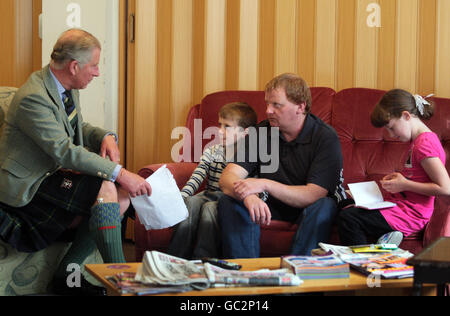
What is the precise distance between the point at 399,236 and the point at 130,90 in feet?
6.68

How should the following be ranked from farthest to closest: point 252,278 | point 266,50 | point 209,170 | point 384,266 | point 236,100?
1. point 266,50
2. point 236,100
3. point 209,170
4. point 384,266
5. point 252,278

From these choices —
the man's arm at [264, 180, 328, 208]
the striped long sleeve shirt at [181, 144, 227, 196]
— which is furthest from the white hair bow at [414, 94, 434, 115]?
the striped long sleeve shirt at [181, 144, 227, 196]

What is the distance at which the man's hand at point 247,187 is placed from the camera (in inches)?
94.8

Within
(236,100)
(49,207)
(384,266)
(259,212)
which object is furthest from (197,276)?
(236,100)

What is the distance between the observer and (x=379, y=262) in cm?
180

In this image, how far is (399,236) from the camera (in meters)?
2.35

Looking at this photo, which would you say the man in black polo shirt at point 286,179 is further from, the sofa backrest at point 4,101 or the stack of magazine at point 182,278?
the sofa backrest at point 4,101

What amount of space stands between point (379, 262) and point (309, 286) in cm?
32

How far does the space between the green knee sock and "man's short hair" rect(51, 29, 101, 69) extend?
2.09 ft

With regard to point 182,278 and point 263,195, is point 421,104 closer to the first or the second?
point 263,195

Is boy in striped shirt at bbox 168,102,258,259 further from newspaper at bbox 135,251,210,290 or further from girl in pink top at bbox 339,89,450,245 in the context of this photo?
newspaper at bbox 135,251,210,290

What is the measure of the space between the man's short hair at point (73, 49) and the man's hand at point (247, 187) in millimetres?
836
